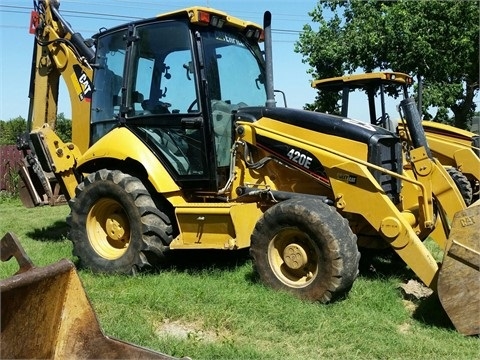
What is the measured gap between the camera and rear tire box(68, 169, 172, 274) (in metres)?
5.41

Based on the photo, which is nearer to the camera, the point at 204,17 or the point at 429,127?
the point at 204,17

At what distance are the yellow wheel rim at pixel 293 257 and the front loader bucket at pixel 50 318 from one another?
1825 millimetres

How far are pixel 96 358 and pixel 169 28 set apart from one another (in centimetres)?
342

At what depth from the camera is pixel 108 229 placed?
5871 mm

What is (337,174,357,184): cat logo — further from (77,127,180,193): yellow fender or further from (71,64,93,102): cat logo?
(71,64,93,102): cat logo

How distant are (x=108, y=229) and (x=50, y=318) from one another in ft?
8.67

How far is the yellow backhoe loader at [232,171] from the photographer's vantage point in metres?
4.64

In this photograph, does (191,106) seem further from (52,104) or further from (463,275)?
(52,104)

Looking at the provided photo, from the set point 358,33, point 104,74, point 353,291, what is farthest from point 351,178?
point 358,33

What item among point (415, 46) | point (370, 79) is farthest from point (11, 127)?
point (370, 79)

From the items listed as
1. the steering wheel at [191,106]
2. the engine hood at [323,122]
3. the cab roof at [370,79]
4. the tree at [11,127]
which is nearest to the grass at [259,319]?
the engine hood at [323,122]

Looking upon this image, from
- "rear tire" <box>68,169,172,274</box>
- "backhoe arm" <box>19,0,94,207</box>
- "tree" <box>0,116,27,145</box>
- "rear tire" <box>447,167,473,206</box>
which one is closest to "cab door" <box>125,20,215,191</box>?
"rear tire" <box>68,169,172,274</box>

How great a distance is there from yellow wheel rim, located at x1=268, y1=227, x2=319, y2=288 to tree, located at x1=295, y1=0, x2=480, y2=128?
31.5ft

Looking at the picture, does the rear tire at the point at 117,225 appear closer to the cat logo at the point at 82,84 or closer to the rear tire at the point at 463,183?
the cat logo at the point at 82,84
